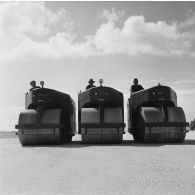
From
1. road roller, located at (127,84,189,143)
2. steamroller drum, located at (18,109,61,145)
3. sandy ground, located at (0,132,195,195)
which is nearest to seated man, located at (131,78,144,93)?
road roller, located at (127,84,189,143)

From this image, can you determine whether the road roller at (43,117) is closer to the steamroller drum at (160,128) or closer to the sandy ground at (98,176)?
the steamroller drum at (160,128)

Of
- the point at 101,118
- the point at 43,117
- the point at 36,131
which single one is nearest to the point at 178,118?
the point at 101,118

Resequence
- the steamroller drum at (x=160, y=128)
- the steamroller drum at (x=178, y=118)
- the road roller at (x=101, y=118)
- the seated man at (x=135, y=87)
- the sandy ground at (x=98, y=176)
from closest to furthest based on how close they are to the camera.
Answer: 1. the sandy ground at (x=98, y=176)
2. the road roller at (x=101, y=118)
3. the steamroller drum at (x=160, y=128)
4. the steamroller drum at (x=178, y=118)
5. the seated man at (x=135, y=87)

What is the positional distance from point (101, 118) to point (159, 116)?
7.14 ft

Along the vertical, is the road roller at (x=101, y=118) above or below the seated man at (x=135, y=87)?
below

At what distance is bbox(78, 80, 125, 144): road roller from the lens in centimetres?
1526

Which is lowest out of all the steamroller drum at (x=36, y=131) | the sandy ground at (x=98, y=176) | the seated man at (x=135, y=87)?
the sandy ground at (x=98, y=176)

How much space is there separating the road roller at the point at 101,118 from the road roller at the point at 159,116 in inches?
35.4

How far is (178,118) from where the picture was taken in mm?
15820

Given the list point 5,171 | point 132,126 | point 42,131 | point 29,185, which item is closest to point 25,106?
point 42,131

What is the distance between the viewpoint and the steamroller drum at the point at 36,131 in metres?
15.1

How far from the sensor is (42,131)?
49.5ft

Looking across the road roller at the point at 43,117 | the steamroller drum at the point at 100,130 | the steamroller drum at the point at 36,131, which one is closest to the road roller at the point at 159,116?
the steamroller drum at the point at 100,130

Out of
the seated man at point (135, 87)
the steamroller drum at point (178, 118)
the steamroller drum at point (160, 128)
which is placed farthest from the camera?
the seated man at point (135, 87)
